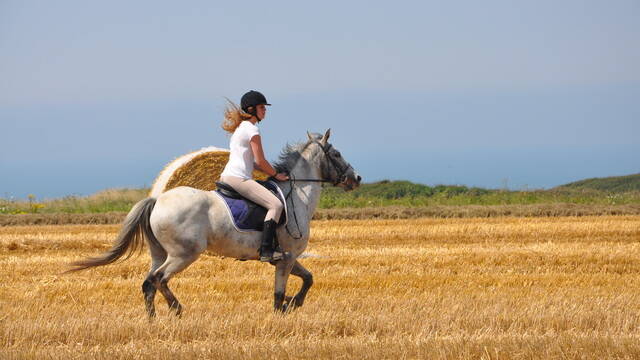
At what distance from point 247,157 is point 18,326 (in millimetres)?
2838

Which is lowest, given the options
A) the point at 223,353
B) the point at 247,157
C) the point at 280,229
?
the point at 223,353

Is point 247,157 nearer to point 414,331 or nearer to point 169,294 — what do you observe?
point 169,294

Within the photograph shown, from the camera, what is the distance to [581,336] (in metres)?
8.19

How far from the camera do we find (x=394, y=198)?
92.9 ft

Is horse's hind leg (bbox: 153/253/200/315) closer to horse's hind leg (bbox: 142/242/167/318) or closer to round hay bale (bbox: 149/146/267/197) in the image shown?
horse's hind leg (bbox: 142/242/167/318)

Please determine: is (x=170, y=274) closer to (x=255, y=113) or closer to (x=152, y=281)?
(x=152, y=281)

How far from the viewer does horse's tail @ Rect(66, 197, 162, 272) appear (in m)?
9.86

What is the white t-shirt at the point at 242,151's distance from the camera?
9.93 meters

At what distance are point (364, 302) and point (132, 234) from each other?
255 cm

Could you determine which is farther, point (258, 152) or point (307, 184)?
point (307, 184)

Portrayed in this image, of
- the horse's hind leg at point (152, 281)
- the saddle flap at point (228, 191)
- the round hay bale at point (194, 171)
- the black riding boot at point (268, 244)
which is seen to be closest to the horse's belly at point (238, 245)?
the black riding boot at point (268, 244)

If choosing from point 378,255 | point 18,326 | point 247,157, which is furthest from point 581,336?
point 378,255

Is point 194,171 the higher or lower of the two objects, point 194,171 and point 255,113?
the lower

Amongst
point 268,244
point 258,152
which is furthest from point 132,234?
point 258,152
